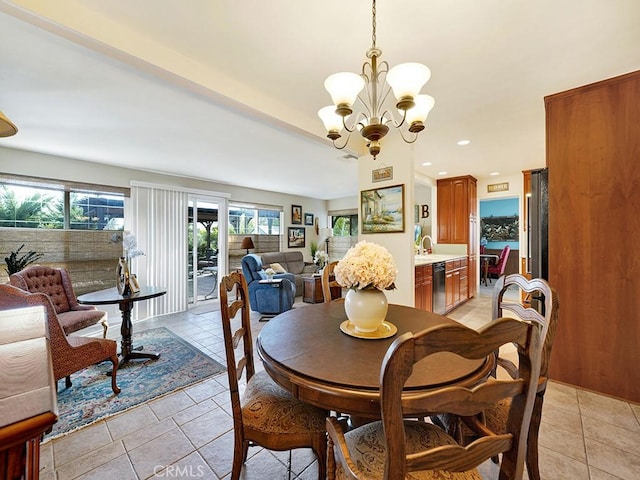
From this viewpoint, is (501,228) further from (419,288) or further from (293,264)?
(293,264)

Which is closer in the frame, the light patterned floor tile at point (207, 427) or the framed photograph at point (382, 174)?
the light patterned floor tile at point (207, 427)

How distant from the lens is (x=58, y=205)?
3793 millimetres

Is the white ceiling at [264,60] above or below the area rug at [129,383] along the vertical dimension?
above

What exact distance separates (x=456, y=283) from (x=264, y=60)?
4.39m

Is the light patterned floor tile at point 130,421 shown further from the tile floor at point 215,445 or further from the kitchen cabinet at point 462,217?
the kitchen cabinet at point 462,217

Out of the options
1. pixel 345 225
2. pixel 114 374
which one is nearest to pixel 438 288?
pixel 114 374

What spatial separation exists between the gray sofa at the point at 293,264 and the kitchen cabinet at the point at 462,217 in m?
2.99

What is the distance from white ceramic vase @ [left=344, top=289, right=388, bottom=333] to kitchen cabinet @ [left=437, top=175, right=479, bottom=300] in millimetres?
4418

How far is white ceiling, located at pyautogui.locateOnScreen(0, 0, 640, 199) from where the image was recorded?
4.75 ft

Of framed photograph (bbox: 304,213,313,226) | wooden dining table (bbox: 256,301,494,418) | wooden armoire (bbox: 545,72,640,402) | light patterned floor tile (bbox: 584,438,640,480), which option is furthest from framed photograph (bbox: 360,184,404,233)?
framed photograph (bbox: 304,213,313,226)

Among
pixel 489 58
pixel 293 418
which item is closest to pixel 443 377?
pixel 293 418

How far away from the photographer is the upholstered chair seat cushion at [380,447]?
0.85 m

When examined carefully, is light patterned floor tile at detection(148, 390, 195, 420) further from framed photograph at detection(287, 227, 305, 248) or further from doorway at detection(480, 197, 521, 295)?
doorway at detection(480, 197, 521, 295)

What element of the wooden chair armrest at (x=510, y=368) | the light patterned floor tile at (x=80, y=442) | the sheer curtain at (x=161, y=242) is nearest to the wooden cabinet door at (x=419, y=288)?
the wooden chair armrest at (x=510, y=368)
